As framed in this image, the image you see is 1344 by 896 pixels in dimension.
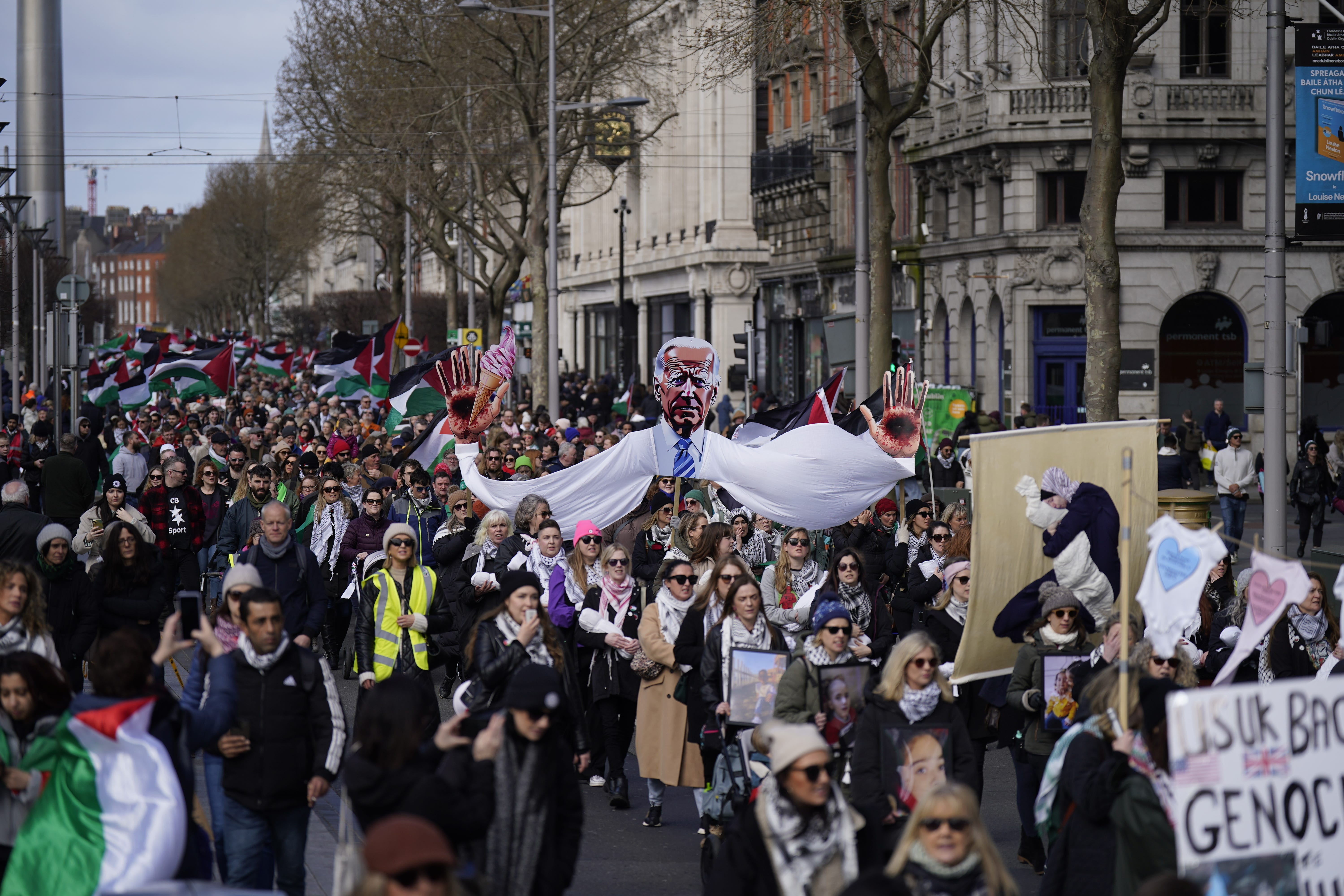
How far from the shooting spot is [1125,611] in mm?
5863

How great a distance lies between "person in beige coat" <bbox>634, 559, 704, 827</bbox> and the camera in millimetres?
9250

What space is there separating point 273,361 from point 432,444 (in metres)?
27.3

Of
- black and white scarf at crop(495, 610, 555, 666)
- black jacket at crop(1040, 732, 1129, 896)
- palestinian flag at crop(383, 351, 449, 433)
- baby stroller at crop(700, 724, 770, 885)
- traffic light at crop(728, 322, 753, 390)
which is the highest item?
traffic light at crop(728, 322, 753, 390)

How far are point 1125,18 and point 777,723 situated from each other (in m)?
14.8

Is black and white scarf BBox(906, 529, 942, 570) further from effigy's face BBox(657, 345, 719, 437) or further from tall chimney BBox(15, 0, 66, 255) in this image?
tall chimney BBox(15, 0, 66, 255)

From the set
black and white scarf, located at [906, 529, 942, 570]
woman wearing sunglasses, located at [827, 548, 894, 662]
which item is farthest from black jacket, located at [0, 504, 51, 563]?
black and white scarf, located at [906, 529, 942, 570]

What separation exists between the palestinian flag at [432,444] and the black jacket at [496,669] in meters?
9.90

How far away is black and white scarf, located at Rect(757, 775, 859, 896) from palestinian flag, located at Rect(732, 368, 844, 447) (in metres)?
9.85

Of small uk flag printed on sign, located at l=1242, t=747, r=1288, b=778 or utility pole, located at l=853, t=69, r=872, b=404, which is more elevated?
utility pole, located at l=853, t=69, r=872, b=404

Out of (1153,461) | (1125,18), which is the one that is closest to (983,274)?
(1125,18)

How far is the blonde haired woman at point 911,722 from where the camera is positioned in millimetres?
6707

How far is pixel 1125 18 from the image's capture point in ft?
61.8

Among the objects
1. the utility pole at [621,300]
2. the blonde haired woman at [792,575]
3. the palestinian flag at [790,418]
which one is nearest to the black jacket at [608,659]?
the blonde haired woman at [792,575]

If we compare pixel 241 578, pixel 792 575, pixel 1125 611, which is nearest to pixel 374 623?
pixel 241 578
